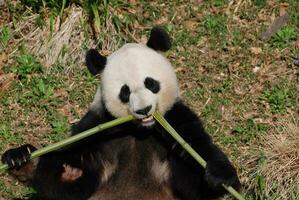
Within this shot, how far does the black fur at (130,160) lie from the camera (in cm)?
595

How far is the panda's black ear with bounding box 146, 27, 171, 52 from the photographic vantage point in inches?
242

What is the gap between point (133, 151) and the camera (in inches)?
247

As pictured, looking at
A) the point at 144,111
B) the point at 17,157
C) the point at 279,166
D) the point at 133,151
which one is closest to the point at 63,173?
the point at 17,157

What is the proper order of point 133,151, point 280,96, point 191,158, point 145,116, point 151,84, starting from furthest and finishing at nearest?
point 280,96
point 133,151
point 191,158
point 151,84
point 145,116

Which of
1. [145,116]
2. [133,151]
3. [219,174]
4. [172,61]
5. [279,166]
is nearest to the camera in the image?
[219,174]

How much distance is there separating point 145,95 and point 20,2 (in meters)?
4.02

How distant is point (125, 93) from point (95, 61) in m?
0.52

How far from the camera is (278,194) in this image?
647 centimetres

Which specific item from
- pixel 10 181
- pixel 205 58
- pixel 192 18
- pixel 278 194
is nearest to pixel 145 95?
pixel 278 194

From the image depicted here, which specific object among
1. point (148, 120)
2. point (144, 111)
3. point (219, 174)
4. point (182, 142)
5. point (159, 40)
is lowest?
point (219, 174)

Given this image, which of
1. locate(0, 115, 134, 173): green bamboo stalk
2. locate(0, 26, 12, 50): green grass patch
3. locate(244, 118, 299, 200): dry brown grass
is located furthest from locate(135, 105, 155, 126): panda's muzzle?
locate(0, 26, 12, 50): green grass patch

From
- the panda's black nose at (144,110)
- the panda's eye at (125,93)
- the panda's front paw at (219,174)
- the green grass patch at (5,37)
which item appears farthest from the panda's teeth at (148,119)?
the green grass patch at (5,37)

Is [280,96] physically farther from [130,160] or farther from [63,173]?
[63,173]

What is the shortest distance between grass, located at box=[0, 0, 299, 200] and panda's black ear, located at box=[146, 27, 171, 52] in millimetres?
1703
